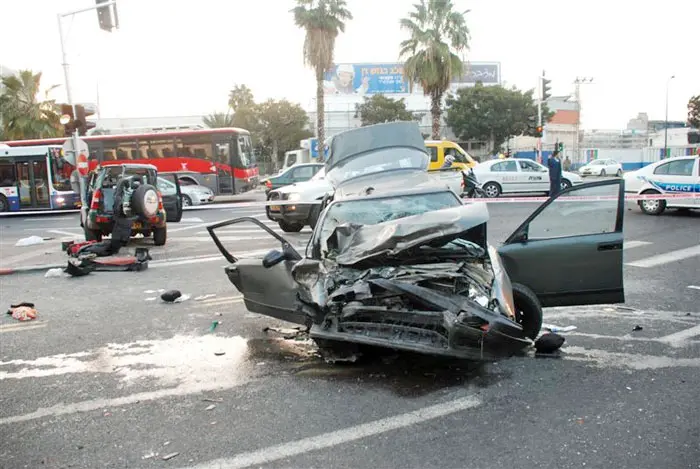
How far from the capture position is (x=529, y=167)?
21172 mm

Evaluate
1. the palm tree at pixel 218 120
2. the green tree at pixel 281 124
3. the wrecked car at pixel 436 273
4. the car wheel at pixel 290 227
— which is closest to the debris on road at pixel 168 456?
the wrecked car at pixel 436 273

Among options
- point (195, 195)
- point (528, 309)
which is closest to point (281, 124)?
point (195, 195)

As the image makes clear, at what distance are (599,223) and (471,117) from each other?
4873 centimetres

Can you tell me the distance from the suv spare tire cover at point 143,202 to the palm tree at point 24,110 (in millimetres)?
27296

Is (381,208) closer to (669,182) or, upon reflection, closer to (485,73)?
(669,182)

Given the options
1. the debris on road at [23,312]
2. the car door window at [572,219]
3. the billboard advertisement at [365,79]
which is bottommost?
the debris on road at [23,312]

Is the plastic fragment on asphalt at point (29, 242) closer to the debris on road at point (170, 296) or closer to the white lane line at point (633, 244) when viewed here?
the debris on road at point (170, 296)

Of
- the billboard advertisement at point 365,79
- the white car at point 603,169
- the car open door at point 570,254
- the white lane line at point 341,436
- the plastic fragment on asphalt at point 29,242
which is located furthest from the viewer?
the billboard advertisement at point 365,79

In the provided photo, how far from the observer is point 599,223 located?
555 centimetres

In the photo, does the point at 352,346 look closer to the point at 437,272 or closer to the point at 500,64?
the point at 437,272

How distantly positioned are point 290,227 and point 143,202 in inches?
137

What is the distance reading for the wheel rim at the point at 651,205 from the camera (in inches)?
563

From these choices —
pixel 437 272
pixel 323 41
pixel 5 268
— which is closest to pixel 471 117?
pixel 323 41

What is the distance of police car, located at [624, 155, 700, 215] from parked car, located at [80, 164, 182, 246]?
11754 millimetres
